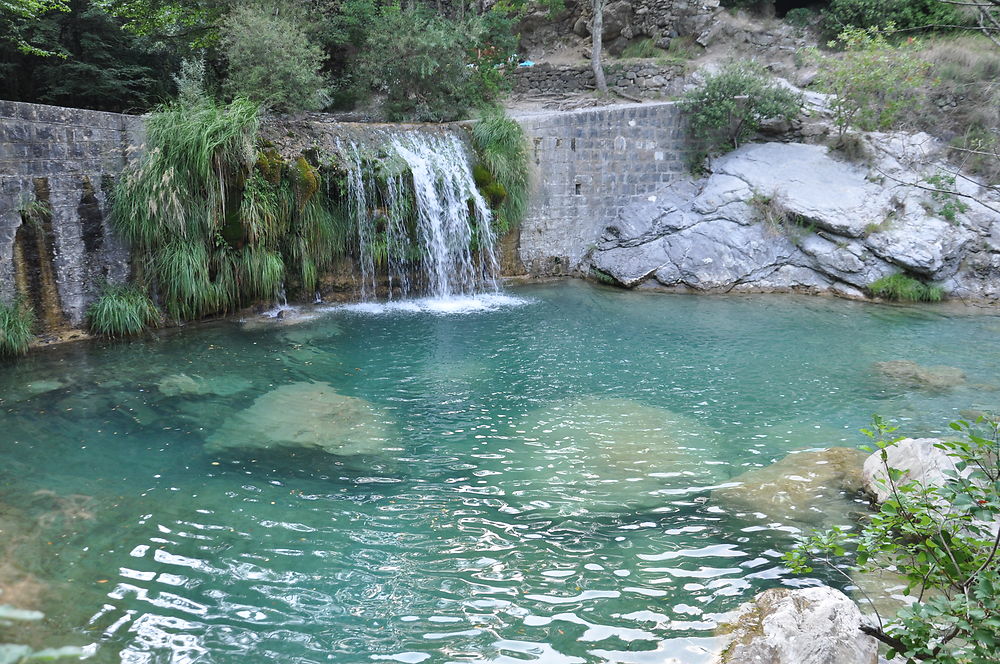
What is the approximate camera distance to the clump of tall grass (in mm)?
12633

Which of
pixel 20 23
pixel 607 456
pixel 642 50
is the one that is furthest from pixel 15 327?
pixel 642 50

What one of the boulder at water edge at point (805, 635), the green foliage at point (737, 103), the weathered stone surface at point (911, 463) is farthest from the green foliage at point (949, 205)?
the boulder at water edge at point (805, 635)

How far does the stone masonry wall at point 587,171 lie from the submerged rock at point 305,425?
7268 millimetres

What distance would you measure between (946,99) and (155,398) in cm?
1497

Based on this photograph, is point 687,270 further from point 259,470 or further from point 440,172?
point 259,470

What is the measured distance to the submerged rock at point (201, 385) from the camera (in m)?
7.21

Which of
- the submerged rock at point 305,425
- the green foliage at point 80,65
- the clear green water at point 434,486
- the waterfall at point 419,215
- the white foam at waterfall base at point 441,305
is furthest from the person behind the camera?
the waterfall at point 419,215

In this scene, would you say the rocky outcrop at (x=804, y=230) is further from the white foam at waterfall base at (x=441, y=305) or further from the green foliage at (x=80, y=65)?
the green foliage at (x=80, y=65)

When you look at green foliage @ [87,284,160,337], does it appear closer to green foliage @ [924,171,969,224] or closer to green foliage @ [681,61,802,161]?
green foliage @ [681,61,802,161]

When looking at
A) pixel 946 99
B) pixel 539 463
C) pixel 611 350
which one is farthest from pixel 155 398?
pixel 946 99

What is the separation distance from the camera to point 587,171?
45.7ft

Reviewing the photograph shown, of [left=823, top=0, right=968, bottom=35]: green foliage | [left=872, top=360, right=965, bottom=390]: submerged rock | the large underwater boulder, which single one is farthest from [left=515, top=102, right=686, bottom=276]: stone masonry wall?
the large underwater boulder

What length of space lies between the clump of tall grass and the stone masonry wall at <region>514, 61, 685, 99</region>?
4.93 m

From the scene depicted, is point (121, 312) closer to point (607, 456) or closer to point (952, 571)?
point (607, 456)
